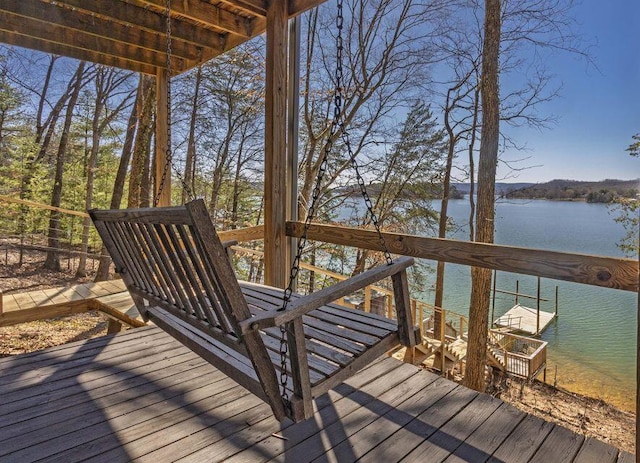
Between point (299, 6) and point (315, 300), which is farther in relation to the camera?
point (299, 6)

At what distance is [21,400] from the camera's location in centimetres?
178

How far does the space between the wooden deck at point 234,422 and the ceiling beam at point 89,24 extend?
259 cm

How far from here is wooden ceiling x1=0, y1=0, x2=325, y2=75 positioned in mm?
2896

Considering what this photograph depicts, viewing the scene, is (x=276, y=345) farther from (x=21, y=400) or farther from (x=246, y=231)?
(x=246, y=231)

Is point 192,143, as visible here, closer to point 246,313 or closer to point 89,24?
point 89,24

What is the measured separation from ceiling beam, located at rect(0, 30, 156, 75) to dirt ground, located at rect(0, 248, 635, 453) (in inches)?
130

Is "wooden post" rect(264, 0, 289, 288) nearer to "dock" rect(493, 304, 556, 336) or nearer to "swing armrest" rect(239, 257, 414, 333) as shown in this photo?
"swing armrest" rect(239, 257, 414, 333)

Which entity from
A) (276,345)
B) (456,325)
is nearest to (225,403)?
(276,345)

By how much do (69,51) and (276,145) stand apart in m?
2.40

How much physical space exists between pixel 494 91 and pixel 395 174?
2.85 metres

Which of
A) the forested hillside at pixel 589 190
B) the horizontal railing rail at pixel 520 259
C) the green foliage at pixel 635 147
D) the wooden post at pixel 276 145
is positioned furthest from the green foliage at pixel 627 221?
the wooden post at pixel 276 145

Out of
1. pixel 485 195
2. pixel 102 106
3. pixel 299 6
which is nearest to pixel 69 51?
pixel 299 6

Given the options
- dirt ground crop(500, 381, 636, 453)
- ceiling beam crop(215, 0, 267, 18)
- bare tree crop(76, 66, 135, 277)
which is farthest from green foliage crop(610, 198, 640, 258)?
bare tree crop(76, 66, 135, 277)

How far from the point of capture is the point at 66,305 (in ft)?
11.5
